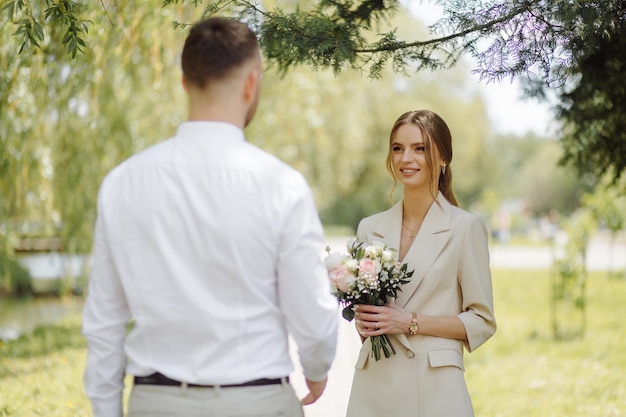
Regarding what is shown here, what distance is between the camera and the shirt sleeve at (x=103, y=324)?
2049 mm

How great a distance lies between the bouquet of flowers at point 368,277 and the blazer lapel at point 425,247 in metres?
0.07

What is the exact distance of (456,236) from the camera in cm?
300

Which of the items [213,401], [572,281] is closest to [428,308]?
[213,401]

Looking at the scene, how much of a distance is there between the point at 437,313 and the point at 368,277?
38 cm

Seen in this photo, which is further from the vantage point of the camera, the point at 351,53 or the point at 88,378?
the point at 351,53

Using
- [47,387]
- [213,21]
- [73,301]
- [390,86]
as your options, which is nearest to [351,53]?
[213,21]

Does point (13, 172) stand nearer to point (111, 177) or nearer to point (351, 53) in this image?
point (351, 53)

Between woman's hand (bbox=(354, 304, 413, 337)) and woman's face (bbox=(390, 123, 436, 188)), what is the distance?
52 cm

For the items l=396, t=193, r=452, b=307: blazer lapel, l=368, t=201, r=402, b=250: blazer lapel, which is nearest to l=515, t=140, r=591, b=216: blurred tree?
l=368, t=201, r=402, b=250: blazer lapel

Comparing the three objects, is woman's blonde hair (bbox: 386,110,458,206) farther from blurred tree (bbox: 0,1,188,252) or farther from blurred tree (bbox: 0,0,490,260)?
blurred tree (bbox: 0,1,188,252)

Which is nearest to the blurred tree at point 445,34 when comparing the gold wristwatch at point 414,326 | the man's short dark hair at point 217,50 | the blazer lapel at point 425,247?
the blazer lapel at point 425,247

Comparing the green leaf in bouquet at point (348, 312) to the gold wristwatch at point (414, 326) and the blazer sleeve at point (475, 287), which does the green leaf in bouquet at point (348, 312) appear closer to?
the gold wristwatch at point (414, 326)

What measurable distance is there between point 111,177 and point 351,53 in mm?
1591

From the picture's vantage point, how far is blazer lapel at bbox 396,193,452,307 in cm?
300
